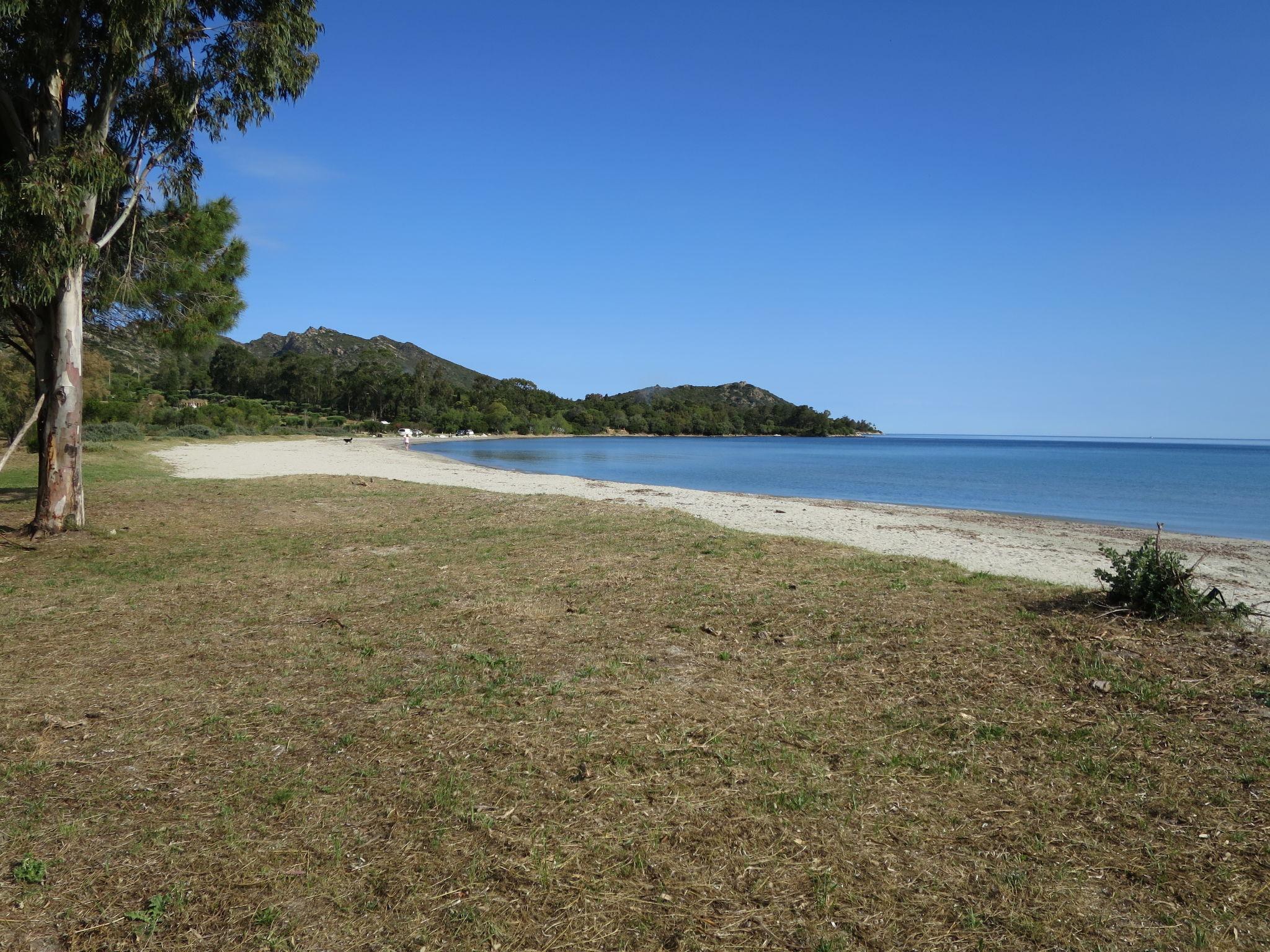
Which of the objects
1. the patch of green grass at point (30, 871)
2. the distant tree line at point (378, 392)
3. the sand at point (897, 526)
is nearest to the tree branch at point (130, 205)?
the patch of green grass at point (30, 871)

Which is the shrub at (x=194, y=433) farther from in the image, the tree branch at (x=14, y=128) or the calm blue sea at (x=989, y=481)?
the tree branch at (x=14, y=128)

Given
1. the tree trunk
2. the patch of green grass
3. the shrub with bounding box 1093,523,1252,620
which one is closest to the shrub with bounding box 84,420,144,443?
the tree trunk

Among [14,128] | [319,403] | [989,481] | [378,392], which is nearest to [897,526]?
[14,128]

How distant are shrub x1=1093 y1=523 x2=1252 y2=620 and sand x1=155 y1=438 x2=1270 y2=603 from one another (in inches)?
138

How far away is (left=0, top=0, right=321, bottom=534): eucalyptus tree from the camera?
988cm

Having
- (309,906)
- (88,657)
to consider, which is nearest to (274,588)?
(88,657)

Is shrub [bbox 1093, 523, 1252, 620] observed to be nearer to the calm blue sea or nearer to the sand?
the sand

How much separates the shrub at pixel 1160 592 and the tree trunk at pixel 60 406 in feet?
46.3

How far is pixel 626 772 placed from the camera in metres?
4.15

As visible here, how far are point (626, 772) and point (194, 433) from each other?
6552 centimetres

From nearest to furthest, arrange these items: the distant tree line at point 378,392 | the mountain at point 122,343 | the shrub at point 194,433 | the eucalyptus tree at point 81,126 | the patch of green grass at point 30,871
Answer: the patch of green grass at point 30,871 → the eucalyptus tree at point 81,126 → the mountain at point 122,343 → the shrub at point 194,433 → the distant tree line at point 378,392

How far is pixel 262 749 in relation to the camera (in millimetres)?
4414

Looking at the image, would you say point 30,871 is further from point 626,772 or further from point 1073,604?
point 1073,604

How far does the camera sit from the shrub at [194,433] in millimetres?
56000
